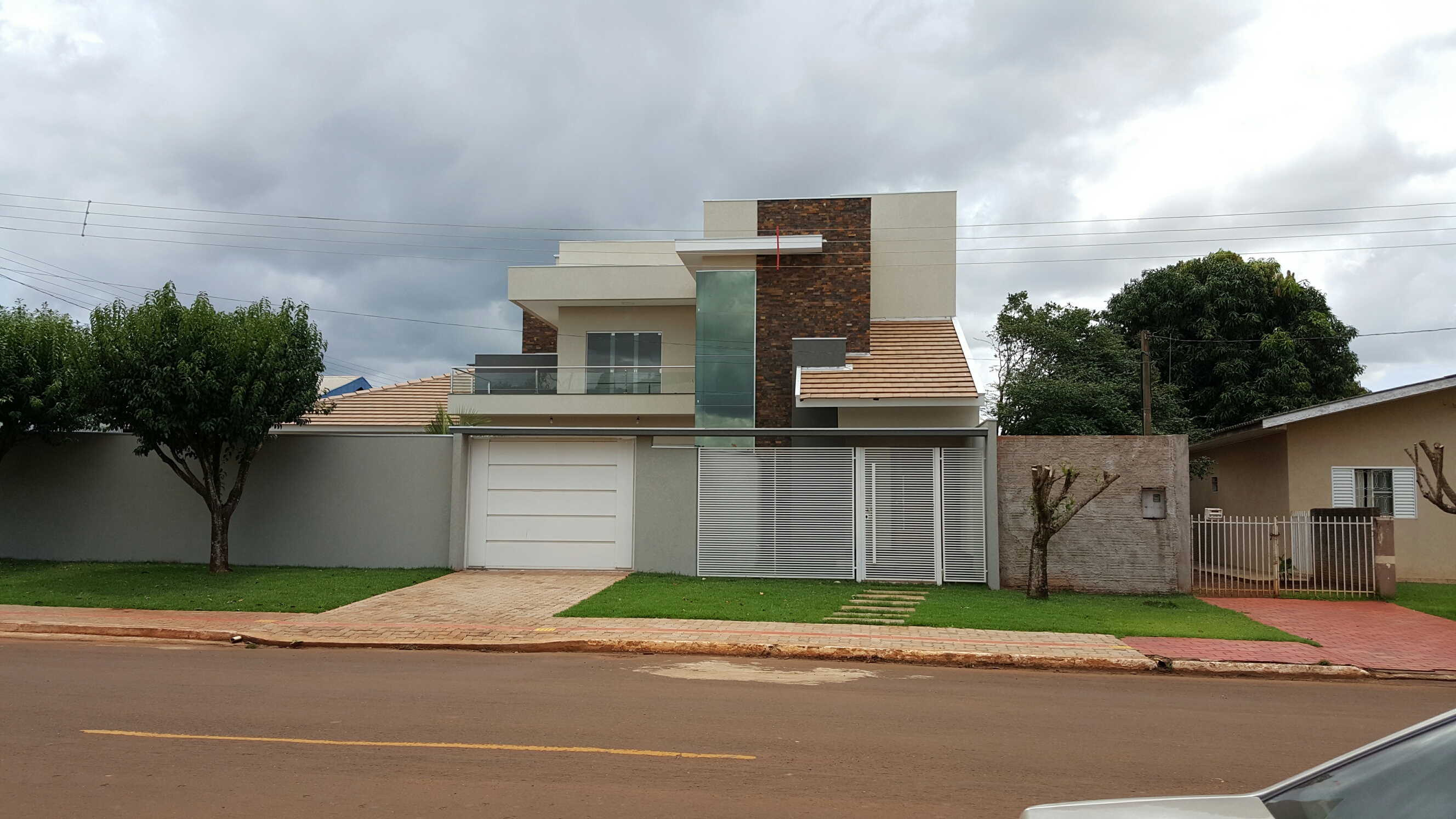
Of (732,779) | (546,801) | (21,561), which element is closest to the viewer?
(546,801)

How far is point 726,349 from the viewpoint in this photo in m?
23.1

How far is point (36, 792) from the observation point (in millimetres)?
5641

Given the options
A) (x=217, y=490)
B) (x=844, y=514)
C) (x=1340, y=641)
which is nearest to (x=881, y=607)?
(x=844, y=514)

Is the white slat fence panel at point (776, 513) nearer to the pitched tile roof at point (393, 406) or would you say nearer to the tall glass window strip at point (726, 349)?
the tall glass window strip at point (726, 349)

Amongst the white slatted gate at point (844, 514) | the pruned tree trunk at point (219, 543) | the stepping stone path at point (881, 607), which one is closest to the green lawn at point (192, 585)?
the pruned tree trunk at point (219, 543)

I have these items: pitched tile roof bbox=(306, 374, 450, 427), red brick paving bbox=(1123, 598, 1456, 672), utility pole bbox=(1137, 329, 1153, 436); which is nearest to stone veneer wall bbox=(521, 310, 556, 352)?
pitched tile roof bbox=(306, 374, 450, 427)

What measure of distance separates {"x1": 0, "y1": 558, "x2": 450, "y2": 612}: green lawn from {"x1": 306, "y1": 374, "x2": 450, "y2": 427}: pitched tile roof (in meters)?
9.33

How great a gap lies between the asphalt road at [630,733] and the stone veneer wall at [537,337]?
848 inches

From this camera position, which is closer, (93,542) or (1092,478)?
(1092,478)

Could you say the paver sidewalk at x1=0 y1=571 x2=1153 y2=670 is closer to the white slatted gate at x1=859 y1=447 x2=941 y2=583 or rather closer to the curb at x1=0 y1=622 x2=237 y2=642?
the curb at x1=0 y1=622 x2=237 y2=642

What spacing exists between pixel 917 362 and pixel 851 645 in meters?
11.0

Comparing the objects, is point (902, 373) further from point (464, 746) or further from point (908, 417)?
point (464, 746)

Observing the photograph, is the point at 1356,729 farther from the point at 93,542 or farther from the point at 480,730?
the point at 93,542

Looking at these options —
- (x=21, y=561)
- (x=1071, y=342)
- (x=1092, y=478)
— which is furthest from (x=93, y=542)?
(x=1071, y=342)
